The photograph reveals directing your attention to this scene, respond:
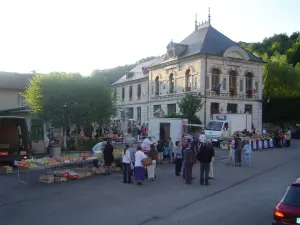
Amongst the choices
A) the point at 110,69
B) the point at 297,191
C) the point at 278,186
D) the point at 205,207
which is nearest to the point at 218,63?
the point at 278,186

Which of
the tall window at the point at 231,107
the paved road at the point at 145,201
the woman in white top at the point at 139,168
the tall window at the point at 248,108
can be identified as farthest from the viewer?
the tall window at the point at 248,108

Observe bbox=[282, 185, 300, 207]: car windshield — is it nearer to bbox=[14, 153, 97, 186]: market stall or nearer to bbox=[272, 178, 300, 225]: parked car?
bbox=[272, 178, 300, 225]: parked car

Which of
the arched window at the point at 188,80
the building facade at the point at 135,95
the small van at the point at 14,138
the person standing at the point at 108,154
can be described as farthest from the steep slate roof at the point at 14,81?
the person standing at the point at 108,154

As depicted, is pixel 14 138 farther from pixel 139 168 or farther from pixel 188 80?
pixel 188 80

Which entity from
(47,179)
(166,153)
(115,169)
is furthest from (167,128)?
(47,179)

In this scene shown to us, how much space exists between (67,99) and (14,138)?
374 inches

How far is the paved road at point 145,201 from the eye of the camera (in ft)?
30.2

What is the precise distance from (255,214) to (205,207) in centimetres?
154

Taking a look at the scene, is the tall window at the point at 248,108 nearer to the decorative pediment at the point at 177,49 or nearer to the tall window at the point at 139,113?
the decorative pediment at the point at 177,49

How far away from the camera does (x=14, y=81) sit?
1829 inches

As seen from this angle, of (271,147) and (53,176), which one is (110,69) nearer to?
(271,147)

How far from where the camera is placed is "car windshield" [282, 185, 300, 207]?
6.51 metres

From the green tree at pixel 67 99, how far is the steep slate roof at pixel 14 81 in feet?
56.4

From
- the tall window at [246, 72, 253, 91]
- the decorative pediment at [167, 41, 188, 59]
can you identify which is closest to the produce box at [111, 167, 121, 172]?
the decorative pediment at [167, 41, 188, 59]
